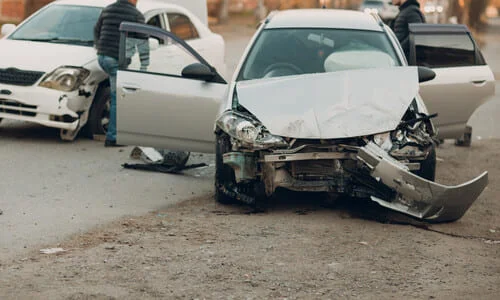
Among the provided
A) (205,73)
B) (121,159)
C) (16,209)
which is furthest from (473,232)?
(121,159)

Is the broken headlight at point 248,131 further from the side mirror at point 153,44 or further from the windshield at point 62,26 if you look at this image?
the windshield at point 62,26

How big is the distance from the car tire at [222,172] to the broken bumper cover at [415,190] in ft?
3.82

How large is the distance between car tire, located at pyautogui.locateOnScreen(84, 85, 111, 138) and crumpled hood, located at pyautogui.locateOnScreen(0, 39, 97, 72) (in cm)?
43

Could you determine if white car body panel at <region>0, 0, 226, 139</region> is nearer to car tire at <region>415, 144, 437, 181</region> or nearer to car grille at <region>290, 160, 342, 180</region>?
car grille at <region>290, 160, 342, 180</region>

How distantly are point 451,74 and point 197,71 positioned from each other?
3244 millimetres

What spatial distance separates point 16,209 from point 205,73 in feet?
7.15

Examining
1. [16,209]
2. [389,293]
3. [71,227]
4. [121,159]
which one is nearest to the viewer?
[389,293]

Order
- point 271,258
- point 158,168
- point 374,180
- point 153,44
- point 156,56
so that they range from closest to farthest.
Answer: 1. point 271,258
2. point 374,180
3. point 156,56
4. point 153,44
5. point 158,168

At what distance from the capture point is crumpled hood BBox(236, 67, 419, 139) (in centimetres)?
826

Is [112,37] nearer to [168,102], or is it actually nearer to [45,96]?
[45,96]

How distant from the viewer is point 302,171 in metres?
8.40

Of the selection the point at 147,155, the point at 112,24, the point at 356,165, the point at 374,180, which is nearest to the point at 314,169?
the point at 356,165

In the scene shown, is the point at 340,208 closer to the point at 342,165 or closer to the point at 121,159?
the point at 342,165

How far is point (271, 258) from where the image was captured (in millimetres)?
7000
